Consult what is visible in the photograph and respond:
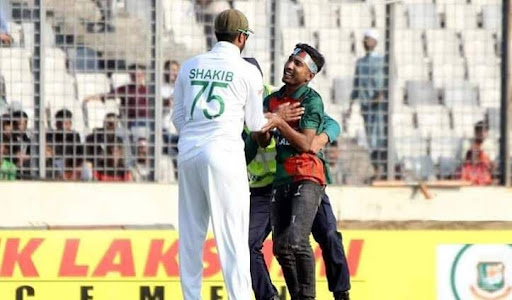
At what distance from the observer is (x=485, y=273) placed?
10539 mm

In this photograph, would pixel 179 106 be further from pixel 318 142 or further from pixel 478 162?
pixel 478 162

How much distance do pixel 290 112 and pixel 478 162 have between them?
5.56m

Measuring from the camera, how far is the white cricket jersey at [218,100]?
8.05 m

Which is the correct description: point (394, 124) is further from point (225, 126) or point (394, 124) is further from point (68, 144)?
point (225, 126)

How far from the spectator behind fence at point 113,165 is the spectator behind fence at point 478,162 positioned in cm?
327

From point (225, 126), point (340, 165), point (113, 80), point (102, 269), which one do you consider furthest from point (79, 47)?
point (225, 126)

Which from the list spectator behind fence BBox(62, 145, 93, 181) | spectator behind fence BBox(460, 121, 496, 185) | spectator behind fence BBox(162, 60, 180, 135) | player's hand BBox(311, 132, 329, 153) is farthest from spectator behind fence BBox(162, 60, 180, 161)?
player's hand BBox(311, 132, 329, 153)

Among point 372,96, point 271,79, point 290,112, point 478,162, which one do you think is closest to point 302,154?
point 290,112

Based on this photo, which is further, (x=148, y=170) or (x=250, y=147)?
(x=148, y=170)

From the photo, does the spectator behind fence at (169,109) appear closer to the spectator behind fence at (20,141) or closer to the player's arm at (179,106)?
the spectator behind fence at (20,141)

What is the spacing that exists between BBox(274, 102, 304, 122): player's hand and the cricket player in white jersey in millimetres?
338

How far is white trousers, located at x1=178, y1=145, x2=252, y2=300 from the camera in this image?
8.02 metres

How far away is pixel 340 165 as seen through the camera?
13680mm

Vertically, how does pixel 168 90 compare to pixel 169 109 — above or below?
above
